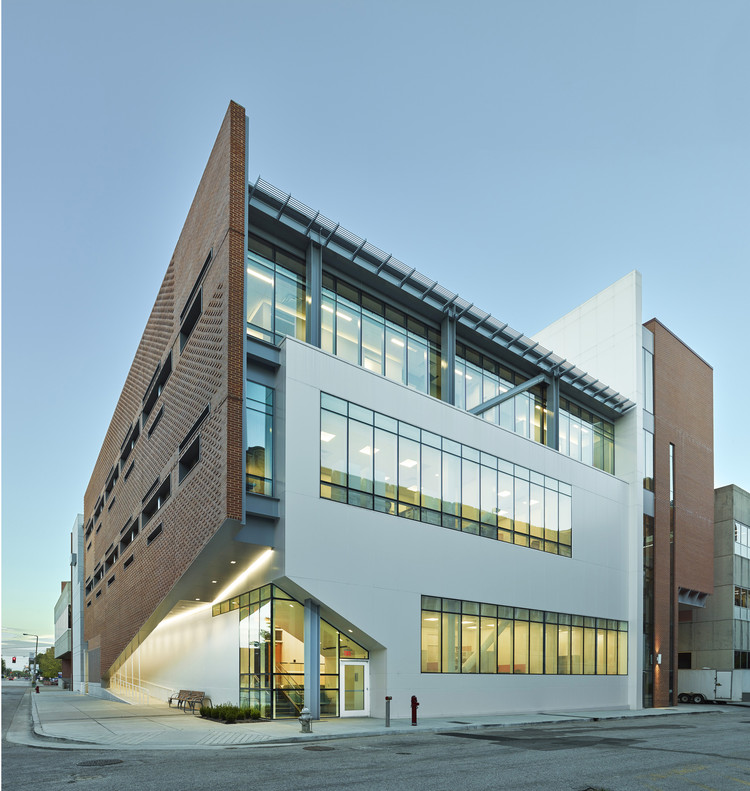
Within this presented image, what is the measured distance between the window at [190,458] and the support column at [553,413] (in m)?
19.4

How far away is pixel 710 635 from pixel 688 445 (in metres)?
16.6

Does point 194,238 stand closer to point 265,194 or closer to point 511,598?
point 265,194

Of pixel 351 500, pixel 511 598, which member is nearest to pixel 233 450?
pixel 351 500

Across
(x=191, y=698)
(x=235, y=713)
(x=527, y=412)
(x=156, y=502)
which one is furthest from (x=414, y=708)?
(x=527, y=412)

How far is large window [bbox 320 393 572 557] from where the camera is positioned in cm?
2691

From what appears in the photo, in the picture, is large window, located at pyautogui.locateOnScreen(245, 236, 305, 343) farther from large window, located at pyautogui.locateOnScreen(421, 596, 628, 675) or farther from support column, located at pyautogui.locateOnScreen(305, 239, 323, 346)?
large window, located at pyautogui.locateOnScreen(421, 596, 628, 675)

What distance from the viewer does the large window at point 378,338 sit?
2938 cm

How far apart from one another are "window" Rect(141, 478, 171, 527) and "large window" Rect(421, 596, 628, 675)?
12892 mm

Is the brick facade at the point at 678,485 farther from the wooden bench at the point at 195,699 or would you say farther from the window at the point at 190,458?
the window at the point at 190,458

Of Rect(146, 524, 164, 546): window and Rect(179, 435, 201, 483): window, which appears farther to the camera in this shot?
Rect(146, 524, 164, 546): window

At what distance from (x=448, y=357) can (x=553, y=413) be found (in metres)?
9.32

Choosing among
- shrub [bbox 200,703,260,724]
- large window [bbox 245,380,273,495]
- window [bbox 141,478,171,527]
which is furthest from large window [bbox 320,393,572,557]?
window [bbox 141,478,171,527]

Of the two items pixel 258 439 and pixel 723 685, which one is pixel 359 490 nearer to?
pixel 258 439

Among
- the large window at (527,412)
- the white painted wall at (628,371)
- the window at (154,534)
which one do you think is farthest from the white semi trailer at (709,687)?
the window at (154,534)
